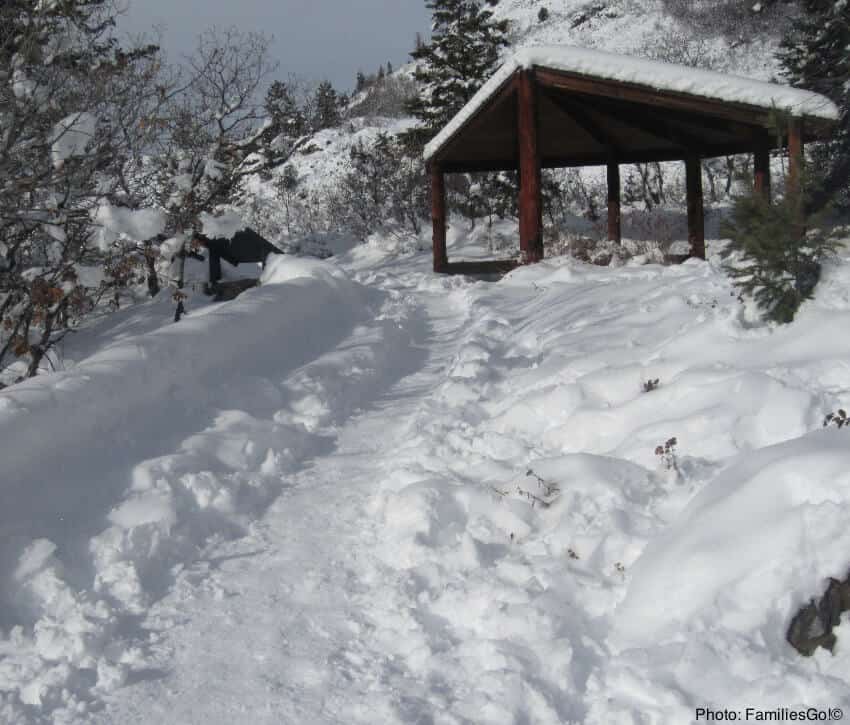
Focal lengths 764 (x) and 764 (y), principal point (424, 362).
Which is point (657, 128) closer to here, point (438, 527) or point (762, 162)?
point (762, 162)

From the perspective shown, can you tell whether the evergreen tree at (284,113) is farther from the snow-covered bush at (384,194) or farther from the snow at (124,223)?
the snow at (124,223)

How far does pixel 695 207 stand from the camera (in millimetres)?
13766

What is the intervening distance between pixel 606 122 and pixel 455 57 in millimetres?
8447

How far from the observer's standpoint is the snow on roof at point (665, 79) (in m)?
8.51

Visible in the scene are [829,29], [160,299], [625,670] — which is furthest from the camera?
[829,29]

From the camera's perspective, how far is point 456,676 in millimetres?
2520

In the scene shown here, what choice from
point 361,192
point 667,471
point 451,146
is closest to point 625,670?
point 667,471

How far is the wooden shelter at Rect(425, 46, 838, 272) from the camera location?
900 centimetres

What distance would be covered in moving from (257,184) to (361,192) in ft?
35.1

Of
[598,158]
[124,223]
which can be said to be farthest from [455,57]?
[124,223]

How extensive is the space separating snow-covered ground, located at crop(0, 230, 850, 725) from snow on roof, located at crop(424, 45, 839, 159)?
388 cm

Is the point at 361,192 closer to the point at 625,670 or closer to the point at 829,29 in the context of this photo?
the point at 829,29

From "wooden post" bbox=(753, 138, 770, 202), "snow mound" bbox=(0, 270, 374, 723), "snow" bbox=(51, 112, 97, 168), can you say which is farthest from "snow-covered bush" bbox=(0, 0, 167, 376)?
"wooden post" bbox=(753, 138, 770, 202)

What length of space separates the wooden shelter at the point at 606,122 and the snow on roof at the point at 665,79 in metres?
0.01
